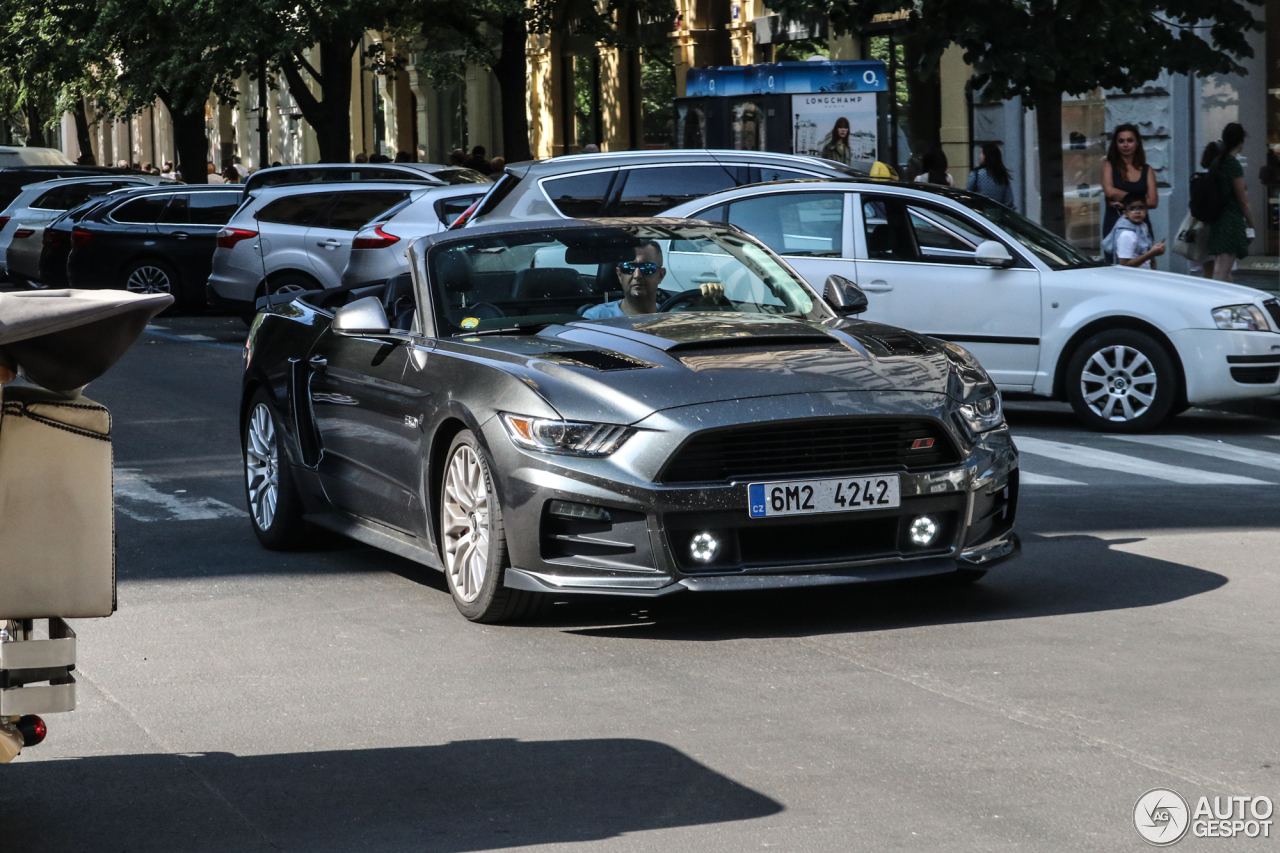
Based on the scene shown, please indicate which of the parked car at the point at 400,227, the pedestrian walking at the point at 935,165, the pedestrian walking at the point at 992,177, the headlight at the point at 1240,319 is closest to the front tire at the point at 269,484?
the headlight at the point at 1240,319

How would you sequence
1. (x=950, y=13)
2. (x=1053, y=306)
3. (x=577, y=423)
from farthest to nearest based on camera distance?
(x=950, y=13) → (x=1053, y=306) → (x=577, y=423)

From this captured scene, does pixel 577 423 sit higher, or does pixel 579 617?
pixel 577 423

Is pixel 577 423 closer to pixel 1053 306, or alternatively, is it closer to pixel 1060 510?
pixel 1060 510

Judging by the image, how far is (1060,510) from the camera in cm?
952

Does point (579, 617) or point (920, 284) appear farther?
point (920, 284)

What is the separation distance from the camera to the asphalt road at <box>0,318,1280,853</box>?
4.69 meters

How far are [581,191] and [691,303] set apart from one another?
26.7 ft

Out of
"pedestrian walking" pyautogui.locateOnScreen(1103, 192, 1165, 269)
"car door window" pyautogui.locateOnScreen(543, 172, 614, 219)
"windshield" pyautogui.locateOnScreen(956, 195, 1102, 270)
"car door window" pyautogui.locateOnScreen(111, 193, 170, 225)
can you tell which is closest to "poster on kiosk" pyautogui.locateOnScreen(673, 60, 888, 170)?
"pedestrian walking" pyautogui.locateOnScreen(1103, 192, 1165, 269)

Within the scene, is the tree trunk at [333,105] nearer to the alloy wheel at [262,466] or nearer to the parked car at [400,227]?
the parked car at [400,227]

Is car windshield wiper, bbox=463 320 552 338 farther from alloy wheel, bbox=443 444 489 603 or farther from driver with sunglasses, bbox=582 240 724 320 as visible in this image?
alloy wheel, bbox=443 444 489 603

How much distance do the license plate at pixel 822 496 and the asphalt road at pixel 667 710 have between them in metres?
0.45

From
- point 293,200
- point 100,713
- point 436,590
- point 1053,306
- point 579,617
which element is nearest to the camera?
point 100,713

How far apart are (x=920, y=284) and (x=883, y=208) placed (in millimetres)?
591

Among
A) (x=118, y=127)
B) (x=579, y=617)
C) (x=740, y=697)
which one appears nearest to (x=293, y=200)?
(x=579, y=617)
